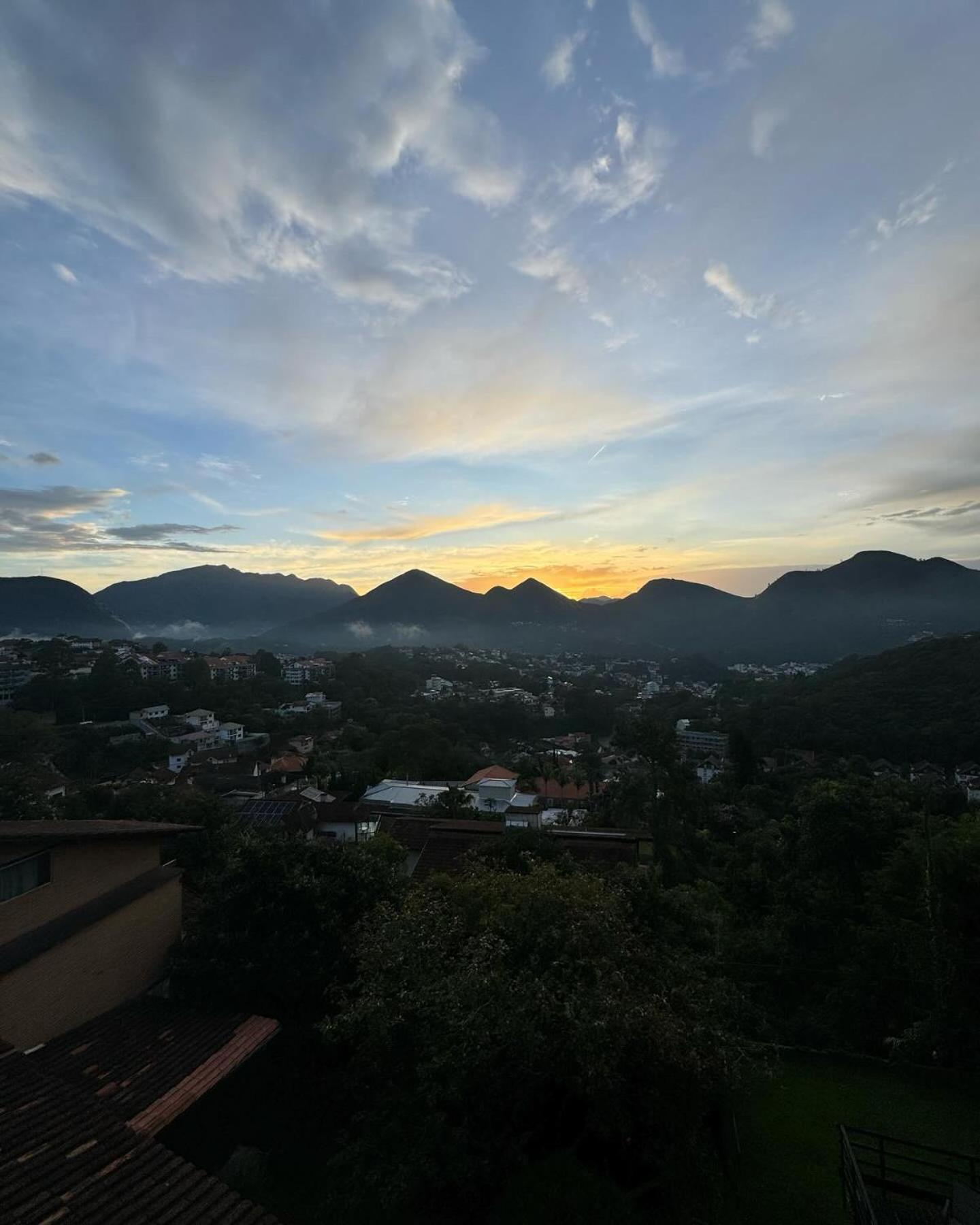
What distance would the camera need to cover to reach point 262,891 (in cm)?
767

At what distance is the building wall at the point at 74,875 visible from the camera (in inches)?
258

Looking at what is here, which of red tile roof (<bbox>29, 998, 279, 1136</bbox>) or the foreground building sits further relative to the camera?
red tile roof (<bbox>29, 998, 279, 1136</bbox>)

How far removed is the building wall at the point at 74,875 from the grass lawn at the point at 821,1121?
7538 millimetres

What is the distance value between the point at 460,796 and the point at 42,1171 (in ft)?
65.7

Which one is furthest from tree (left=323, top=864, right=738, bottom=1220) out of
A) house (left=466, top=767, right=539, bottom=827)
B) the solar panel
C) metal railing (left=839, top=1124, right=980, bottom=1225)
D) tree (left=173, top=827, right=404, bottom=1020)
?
house (left=466, top=767, right=539, bottom=827)

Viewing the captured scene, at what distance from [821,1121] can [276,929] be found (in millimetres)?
6747

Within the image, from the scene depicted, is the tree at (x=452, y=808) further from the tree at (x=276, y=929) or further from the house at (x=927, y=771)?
the house at (x=927, y=771)

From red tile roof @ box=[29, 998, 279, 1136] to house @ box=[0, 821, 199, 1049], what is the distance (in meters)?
0.30

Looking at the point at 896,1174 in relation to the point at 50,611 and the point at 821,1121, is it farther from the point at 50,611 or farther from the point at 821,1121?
the point at 50,611

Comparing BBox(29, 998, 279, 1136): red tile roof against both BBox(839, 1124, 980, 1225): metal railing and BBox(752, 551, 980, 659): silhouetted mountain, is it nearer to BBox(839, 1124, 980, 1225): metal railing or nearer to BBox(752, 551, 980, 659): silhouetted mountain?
BBox(839, 1124, 980, 1225): metal railing

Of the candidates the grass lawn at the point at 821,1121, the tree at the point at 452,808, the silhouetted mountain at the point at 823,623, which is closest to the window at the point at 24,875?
the grass lawn at the point at 821,1121

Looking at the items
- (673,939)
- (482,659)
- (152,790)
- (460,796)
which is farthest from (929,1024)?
(482,659)

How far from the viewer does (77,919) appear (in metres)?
7.01

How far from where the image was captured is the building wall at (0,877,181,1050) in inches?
243
